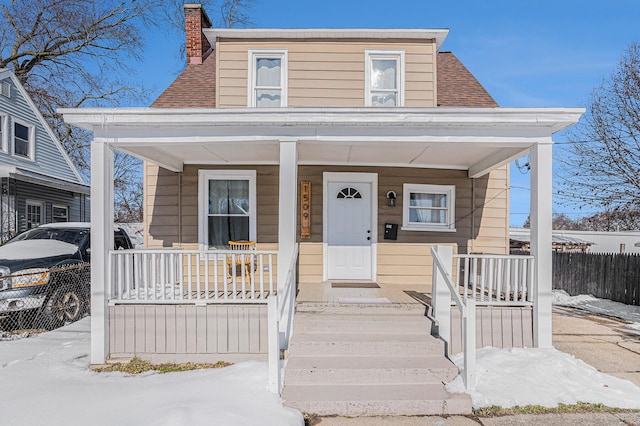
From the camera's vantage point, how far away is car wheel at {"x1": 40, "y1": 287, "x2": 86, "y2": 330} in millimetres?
6273

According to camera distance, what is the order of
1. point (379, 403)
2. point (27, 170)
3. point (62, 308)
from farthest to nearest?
point (27, 170), point (62, 308), point (379, 403)

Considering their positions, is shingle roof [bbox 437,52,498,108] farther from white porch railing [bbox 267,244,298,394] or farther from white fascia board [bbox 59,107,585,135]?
white porch railing [bbox 267,244,298,394]

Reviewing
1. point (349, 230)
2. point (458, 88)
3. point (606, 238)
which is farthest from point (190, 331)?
point (606, 238)

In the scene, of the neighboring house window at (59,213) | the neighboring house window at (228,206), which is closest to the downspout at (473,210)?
the neighboring house window at (228,206)

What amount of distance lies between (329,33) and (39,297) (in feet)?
21.8

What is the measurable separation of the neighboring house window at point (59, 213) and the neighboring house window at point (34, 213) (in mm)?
508

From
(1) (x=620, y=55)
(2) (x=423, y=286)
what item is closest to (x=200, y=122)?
(2) (x=423, y=286)

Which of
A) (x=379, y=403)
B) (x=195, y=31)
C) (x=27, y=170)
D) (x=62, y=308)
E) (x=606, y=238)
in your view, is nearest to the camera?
(x=379, y=403)

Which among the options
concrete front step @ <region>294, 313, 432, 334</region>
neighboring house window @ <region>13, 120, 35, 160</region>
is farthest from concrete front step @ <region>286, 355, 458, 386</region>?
neighboring house window @ <region>13, 120, 35, 160</region>

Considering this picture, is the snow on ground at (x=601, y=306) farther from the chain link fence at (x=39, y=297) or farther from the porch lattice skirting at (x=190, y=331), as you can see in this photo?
the chain link fence at (x=39, y=297)

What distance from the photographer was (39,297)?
614 centimetres

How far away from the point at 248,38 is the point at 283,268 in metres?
4.61

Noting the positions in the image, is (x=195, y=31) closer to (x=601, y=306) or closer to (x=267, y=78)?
(x=267, y=78)

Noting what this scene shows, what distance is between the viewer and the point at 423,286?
7.15 m
